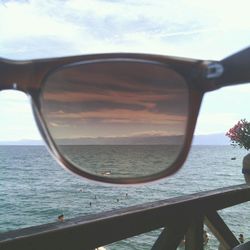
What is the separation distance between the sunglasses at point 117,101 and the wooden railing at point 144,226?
529 mm

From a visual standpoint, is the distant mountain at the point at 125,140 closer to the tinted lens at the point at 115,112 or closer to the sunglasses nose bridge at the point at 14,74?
the tinted lens at the point at 115,112

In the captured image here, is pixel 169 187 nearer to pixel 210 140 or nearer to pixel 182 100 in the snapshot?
pixel 182 100

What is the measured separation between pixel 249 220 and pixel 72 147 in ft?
82.6

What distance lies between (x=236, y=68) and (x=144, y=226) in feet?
3.61

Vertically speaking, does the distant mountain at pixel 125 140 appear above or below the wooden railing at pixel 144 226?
above

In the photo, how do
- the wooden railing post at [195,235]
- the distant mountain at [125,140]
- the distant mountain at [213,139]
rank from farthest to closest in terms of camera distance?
1. the distant mountain at [213,139]
2. the wooden railing post at [195,235]
3. the distant mountain at [125,140]

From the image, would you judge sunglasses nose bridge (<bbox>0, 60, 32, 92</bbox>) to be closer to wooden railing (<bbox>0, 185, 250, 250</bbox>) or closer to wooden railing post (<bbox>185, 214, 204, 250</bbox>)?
wooden railing (<bbox>0, 185, 250, 250</bbox>)

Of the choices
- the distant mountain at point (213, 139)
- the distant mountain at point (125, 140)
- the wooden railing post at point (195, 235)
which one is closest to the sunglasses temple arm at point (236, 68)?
the distant mountain at point (125, 140)

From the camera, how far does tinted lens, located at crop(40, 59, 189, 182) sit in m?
0.73

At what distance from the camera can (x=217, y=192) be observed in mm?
1991

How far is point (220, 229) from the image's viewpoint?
2273 millimetres

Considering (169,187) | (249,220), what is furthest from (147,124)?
(169,187)

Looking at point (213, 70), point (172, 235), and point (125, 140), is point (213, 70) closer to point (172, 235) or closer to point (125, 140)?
point (125, 140)

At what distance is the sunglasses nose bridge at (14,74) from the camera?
698 millimetres
